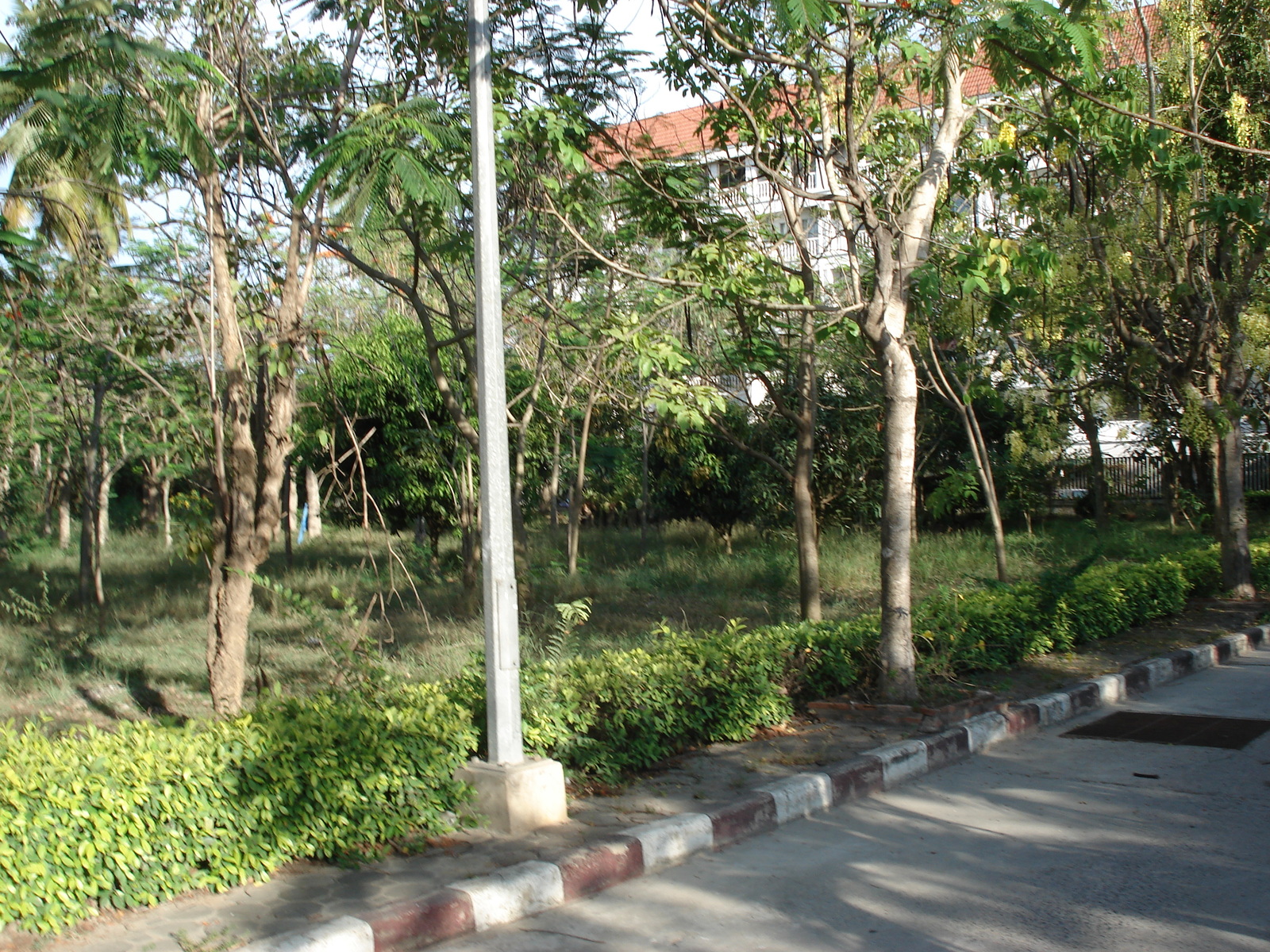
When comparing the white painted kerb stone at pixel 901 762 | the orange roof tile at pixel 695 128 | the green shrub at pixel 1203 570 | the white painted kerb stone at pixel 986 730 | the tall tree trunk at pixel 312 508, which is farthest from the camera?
the tall tree trunk at pixel 312 508

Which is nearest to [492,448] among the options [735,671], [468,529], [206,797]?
→ [206,797]

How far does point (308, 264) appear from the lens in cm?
771

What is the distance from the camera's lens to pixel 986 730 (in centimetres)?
727

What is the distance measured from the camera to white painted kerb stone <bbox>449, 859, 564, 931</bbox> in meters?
4.21

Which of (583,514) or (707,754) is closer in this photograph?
(707,754)

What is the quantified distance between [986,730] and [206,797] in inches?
205

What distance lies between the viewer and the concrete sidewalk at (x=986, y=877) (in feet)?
13.3

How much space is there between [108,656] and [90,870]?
7.74m

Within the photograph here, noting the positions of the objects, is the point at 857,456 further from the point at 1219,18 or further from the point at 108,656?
the point at 108,656

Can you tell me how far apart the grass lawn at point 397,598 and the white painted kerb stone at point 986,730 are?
4.06m

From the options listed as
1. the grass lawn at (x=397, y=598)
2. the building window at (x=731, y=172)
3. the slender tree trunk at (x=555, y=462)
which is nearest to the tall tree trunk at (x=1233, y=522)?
the grass lawn at (x=397, y=598)

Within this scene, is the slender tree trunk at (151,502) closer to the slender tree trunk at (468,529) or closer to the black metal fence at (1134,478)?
the slender tree trunk at (468,529)

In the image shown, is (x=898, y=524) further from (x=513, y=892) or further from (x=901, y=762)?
(x=513, y=892)

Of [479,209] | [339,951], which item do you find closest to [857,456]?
[479,209]
